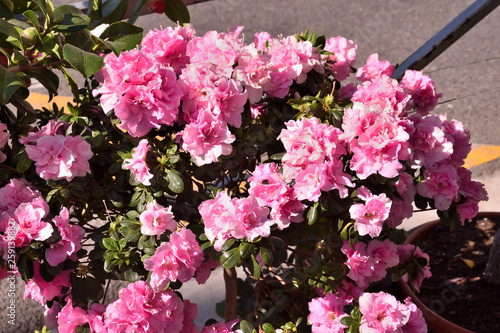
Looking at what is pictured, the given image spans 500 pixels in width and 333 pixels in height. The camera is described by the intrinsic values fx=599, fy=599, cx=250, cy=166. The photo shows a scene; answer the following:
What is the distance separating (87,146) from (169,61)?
297 millimetres

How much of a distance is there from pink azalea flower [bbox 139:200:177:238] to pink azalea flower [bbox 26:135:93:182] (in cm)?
18

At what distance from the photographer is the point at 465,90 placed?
13.7 ft

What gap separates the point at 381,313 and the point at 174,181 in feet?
1.79

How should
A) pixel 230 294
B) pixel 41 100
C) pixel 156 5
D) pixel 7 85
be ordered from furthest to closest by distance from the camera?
pixel 41 100, pixel 230 294, pixel 156 5, pixel 7 85

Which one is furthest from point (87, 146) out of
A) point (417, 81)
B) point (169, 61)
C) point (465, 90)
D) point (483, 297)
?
point (465, 90)

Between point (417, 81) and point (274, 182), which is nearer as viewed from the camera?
point (274, 182)

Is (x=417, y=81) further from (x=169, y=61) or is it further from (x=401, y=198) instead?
(x=169, y=61)

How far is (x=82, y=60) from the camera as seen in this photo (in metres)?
1.25

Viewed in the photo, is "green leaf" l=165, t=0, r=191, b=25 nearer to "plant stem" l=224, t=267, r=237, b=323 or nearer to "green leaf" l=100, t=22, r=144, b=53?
"green leaf" l=100, t=22, r=144, b=53

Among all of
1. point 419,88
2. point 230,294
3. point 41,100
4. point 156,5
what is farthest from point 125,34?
point 41,100

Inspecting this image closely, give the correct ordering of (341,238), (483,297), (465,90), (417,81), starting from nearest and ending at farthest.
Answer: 1. (341,238)
2. (417,81)
3. (483,297)
4. (465,90)

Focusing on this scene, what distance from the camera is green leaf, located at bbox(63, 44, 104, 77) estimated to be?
123 cm

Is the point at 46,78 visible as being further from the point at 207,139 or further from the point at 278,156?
the point at 278,156

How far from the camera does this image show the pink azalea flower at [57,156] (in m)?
1.32
